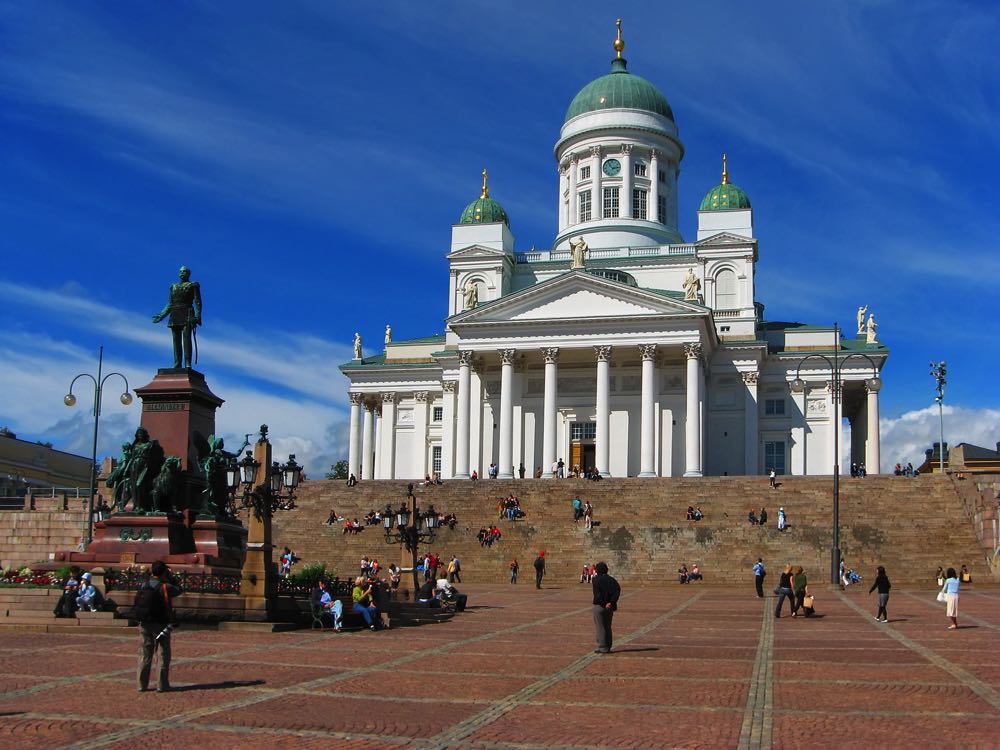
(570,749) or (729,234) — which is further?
(729,234)

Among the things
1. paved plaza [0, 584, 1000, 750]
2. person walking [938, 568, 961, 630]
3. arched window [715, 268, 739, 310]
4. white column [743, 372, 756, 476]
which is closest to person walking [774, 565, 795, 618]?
paved plaza [0, 584, 1000, 750]

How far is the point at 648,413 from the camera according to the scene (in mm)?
64125

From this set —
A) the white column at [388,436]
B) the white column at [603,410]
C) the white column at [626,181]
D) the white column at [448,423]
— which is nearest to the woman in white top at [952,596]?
the white column at [603,410]

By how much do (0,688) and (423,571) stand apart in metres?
26.7

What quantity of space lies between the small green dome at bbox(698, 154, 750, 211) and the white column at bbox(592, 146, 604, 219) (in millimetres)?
7732

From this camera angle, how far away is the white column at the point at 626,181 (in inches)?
3201

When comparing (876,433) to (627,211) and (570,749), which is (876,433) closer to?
(627,211)

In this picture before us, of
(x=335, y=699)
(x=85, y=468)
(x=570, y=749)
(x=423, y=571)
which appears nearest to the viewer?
(x=570, y=749)

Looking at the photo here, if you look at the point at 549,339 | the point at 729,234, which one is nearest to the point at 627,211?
the point at 729,234

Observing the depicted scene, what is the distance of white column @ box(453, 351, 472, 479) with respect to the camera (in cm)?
6669

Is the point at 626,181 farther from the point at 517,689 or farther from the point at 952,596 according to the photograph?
the point at 517,689

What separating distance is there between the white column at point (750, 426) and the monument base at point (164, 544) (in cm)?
4860

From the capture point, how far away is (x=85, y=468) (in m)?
93.4

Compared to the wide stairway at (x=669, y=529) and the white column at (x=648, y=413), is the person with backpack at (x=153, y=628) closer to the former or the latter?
the wide stairway at (x=669, y=529)
